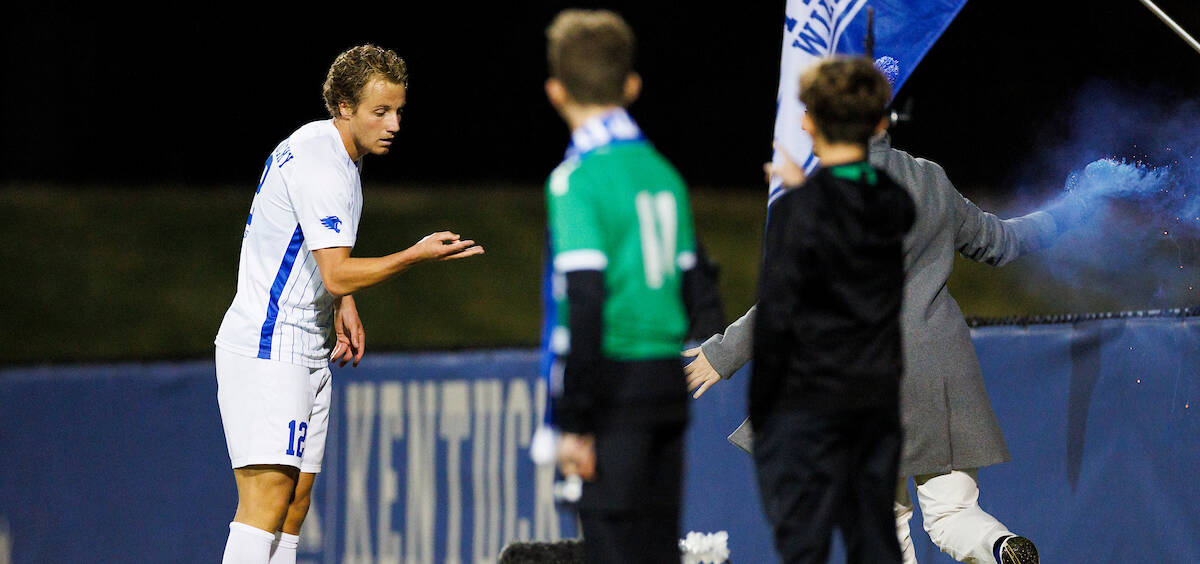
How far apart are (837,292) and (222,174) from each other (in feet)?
32.3

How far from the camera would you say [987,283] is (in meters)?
11.2

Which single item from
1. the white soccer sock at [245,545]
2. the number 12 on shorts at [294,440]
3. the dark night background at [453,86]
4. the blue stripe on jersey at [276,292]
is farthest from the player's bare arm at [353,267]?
the dark night background at [453,86]

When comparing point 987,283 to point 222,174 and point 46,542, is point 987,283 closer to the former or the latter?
point 222,174

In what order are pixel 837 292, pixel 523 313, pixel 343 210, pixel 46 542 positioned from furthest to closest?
1. pixel 523 313
2. pixel 46 542
3. pixel 343 210
4. pixel 837 292

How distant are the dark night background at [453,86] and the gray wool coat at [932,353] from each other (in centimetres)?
752

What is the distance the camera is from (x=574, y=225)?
256 cm

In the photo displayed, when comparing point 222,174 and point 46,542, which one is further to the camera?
point 222,174

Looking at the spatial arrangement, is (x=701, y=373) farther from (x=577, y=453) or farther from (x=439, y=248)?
(x=577, y=453)

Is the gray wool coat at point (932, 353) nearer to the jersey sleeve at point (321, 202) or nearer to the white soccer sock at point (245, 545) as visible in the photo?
the jersey sleeve at point (321, 202)

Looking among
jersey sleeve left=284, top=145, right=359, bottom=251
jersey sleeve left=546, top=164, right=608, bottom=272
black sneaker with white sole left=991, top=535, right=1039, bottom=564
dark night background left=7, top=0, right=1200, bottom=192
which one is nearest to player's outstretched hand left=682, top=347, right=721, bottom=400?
black sneaker with white sole left=991, top=535, right=1039, bottom=564

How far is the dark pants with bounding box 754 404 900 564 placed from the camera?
2863 millimetres

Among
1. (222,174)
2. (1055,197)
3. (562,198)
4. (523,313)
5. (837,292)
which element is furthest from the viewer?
(222,174)

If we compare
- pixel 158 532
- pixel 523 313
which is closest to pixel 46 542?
pixel 158 532

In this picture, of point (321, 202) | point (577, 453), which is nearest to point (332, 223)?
point (321, 202)
